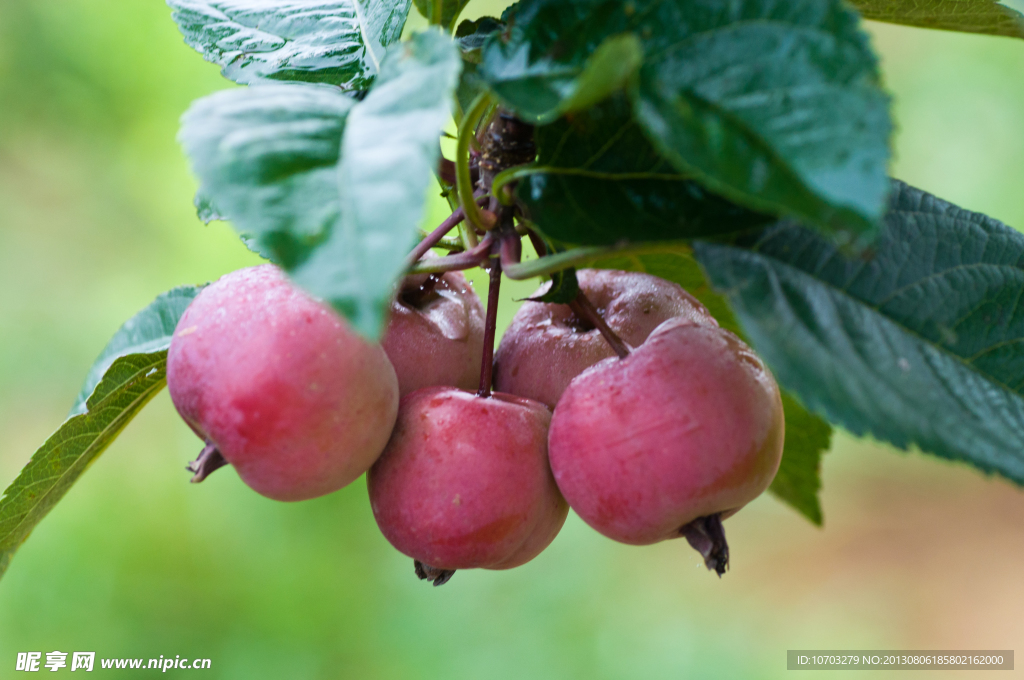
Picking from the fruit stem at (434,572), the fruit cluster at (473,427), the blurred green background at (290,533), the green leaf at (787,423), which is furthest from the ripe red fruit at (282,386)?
the blurred green background at (290,533)

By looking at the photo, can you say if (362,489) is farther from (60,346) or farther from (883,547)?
(883,547)

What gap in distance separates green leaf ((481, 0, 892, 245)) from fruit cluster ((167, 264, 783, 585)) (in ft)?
0.50

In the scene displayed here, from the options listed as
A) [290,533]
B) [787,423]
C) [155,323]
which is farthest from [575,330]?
[290,533]

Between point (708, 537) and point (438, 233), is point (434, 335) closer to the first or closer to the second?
point (438, 233)

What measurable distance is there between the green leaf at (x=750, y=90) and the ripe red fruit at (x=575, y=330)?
205mm

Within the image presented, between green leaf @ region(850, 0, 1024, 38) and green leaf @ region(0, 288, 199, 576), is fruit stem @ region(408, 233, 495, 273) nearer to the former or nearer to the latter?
green leaf @ region(0, 288, 199, 576)

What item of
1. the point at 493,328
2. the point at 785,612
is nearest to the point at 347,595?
the point at 785,612

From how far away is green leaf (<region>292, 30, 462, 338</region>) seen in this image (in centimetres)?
27

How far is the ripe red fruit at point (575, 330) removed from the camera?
0.52 metres

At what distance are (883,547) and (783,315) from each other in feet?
6.34

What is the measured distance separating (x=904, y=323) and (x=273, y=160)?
328 mm

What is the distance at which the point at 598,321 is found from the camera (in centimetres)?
49

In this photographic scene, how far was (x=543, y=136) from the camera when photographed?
0.42 meters

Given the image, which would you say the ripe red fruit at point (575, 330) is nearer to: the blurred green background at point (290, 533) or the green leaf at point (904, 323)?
the green leaf at point (904, 323)
